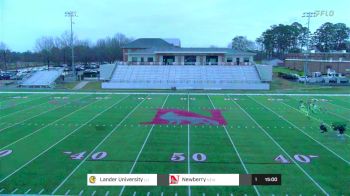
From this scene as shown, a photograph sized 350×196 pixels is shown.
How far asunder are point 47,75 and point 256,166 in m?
35.1

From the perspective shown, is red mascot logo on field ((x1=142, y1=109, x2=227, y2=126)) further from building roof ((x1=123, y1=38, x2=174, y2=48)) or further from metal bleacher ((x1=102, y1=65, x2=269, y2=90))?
building roof ((x1=123, y1=38, x2=174, y2=48))

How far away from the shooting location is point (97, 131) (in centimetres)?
1738

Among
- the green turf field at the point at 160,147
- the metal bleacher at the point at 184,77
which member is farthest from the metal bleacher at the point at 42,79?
the green turf field at the point at 160,147

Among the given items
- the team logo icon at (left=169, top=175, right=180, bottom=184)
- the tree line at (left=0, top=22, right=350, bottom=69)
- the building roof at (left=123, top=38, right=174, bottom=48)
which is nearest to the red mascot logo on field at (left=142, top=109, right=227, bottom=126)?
the team logo icon at (left=169, top=175, right=180, bottom=184)

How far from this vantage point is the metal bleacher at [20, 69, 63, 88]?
127 feet

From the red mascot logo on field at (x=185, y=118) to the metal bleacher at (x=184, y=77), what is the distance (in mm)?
15306

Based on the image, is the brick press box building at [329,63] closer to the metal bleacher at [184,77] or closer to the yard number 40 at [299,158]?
the metal bleacher at [184,77]

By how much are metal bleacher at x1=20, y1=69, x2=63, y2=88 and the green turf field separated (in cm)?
1372

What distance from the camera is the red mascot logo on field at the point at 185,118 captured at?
19.4 metres

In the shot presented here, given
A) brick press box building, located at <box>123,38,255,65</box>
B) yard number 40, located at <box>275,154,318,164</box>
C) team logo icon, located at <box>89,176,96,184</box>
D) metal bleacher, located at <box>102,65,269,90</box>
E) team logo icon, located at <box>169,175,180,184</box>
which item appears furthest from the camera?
brick press box building, located at <box>123,38,255,65</box>

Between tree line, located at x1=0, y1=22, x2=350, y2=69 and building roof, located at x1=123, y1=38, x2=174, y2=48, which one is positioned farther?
tree line, located at x1=0, y1=22, x2=350, y2=69

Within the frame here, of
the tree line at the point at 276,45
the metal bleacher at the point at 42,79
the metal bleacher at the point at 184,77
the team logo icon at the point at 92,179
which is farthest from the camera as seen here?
the tree line at the point at 276,45

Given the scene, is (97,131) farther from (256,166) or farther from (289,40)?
(289,40)

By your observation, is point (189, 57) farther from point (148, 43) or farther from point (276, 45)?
point (276, 45)
